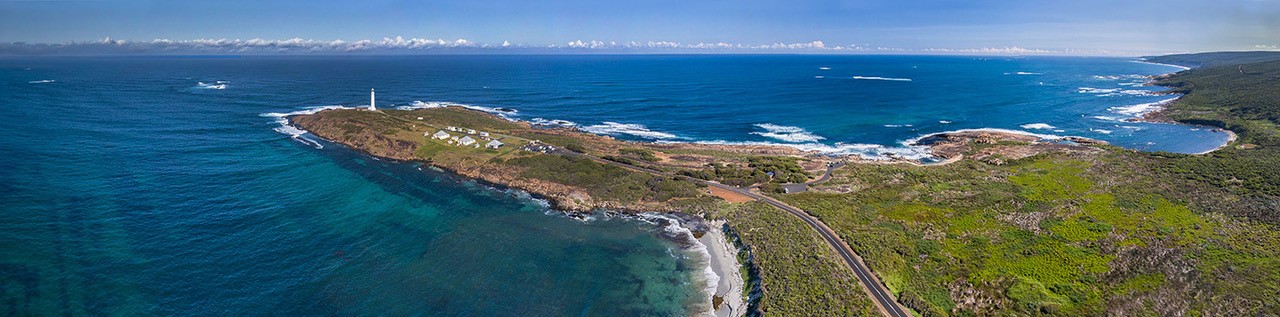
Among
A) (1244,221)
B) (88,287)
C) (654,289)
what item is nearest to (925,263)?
(654,289)

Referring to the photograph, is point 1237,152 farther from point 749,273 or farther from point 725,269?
point 725,269

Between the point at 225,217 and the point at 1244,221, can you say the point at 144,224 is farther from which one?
the point at 1244,221

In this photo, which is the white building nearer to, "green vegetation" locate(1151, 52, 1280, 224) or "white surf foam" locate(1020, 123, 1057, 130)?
"green vegetation" locate(1151, 52, 1280, 224)

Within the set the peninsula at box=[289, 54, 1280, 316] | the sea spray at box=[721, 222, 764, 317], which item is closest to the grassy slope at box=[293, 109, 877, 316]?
the peninsula at box=[289, 54, 1280, 316]

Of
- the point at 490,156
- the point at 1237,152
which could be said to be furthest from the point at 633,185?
the point at 1237,152

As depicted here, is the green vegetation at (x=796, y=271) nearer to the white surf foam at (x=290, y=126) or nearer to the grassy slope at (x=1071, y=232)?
the grassy slope at (x=1071, y=232)

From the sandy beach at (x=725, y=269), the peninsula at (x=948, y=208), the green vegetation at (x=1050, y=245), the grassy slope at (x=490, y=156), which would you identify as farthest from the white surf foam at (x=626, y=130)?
the sandy beach at (x=725, y=269)
